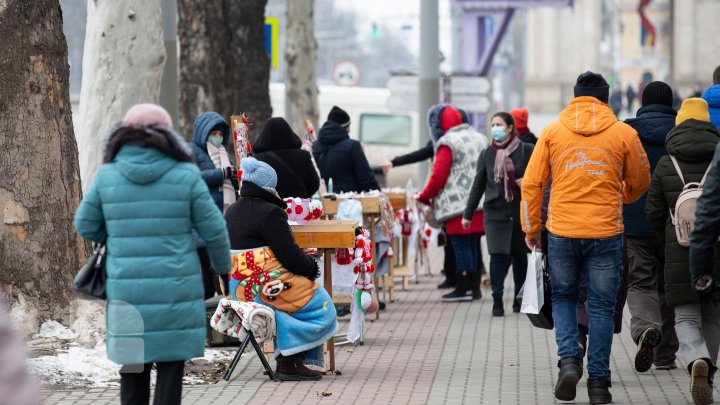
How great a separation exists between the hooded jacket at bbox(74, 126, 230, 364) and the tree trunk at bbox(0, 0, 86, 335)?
10.7 ft

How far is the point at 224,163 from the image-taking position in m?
11.4

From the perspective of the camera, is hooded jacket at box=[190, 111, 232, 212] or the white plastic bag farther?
hooded jacket at box=[190, 111, 232, 212]

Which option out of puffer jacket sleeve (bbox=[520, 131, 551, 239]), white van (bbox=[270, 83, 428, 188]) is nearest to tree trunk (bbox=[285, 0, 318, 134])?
white van (bbox=[270, 83, 428, 188])

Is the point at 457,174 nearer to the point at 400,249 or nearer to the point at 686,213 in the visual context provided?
the point at 400,249

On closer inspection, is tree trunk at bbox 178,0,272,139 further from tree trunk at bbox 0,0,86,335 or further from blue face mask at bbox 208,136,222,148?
tree trunk at bbox 0,0,86,335

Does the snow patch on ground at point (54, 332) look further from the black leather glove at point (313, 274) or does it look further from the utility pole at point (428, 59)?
the utility pole at point (428, 59)

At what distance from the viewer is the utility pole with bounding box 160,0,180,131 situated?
41.4 ft

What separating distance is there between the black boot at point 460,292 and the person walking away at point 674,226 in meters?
5.85

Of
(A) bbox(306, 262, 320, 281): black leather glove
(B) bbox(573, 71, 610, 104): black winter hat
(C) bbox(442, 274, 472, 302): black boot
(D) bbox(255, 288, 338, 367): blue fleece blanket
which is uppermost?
(B) bbox(573, 71, 610, 104): black winter hat

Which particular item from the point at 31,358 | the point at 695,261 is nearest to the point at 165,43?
the point at 31,358

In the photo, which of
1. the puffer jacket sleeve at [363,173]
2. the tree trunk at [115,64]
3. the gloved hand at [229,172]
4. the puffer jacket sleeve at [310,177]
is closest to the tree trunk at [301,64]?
the puffer jacket sleeve at [363,173]

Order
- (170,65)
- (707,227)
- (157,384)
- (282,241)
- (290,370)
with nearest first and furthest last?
(157,384) < (707,227) < (282,241) < (290,370) < (170,65)

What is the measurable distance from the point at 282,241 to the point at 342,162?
454 centimetres

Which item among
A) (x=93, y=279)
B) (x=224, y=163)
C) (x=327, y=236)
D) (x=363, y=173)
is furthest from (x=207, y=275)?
(x=93, y=279)
